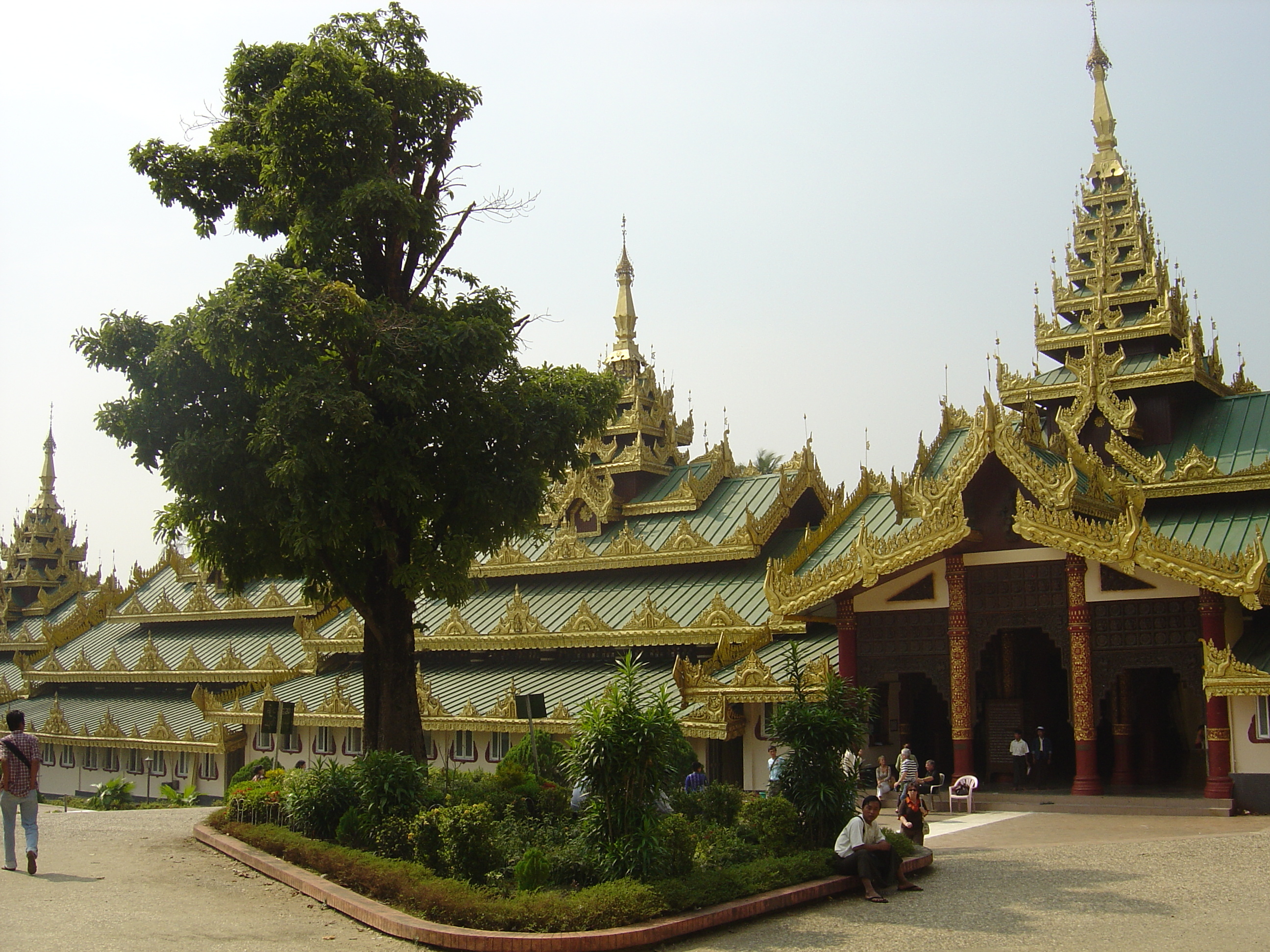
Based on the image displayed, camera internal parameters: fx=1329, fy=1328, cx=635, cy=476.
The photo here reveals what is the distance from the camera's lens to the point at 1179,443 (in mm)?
27781

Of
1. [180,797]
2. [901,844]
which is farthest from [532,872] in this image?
[180,797]

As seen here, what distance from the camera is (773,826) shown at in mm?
15766

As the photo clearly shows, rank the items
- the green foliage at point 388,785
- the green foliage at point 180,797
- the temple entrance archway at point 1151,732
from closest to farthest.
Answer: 1. the green foliage at point 388,785
2. the temple entrance archway at point 1151,732
3. the green foliage at point 180,797

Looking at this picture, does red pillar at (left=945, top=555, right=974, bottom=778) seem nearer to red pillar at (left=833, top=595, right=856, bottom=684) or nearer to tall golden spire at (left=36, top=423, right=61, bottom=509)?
red pillar at (left=833, top=595, right=856, bottom=684)

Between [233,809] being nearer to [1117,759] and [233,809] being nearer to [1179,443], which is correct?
[1117,759]

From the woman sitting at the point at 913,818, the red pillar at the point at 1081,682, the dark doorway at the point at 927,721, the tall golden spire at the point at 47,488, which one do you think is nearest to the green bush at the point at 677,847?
the woman sitting at the point at 913,818

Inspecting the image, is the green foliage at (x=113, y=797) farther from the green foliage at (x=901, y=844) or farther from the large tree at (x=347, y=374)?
the green foliage at (x=901, y=844)

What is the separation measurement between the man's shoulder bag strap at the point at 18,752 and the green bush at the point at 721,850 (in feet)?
24.3

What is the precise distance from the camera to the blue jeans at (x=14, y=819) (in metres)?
14.6

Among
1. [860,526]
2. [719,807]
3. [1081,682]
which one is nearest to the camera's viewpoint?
[719,807]

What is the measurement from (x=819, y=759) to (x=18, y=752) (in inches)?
363

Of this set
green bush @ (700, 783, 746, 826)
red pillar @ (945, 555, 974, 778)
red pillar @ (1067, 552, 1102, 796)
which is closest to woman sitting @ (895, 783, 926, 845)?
green bush @ (700, 783, 746, 826)

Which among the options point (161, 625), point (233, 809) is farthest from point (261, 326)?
point (161, 625)

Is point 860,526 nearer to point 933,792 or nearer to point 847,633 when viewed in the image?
point 847,633
